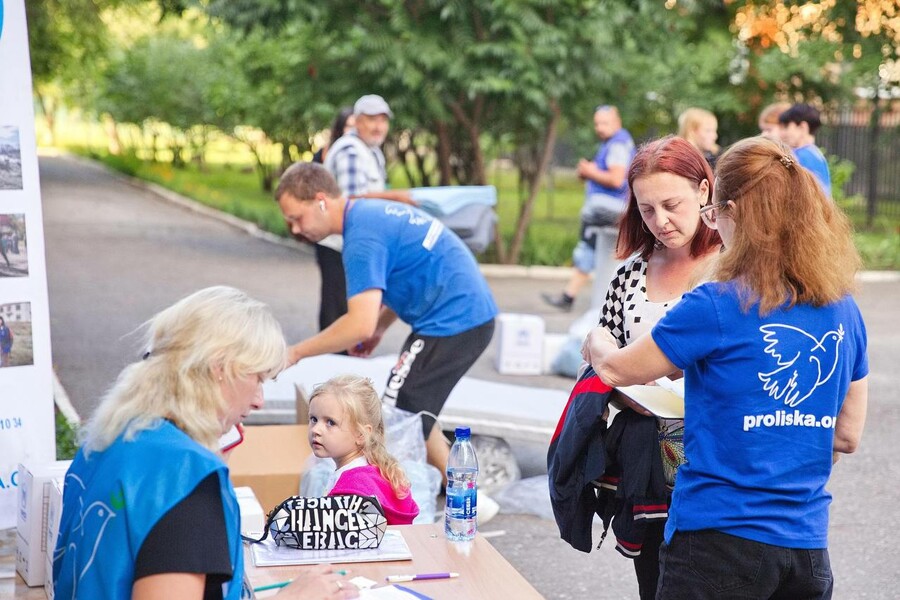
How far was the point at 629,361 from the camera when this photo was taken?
2949 millimetres

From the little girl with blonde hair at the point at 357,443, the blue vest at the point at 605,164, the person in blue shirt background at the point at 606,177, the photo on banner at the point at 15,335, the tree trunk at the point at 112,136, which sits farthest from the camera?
the tree trunk at the point at 112,136

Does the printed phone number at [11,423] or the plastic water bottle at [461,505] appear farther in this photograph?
the printed phone number at [11,423]

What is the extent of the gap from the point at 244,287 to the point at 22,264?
908 cm

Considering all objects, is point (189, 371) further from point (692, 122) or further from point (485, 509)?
point (692, 122)

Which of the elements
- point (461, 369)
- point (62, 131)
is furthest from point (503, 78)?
point (62, 131)

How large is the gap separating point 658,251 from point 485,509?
106 inches

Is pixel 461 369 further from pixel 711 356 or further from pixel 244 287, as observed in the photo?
pixel 244 287

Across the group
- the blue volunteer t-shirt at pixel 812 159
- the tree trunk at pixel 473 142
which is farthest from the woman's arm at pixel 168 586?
the tree trunk at pixel 473 142

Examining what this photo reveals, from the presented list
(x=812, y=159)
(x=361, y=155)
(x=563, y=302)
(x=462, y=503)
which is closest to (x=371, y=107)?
(x=361, y=155)

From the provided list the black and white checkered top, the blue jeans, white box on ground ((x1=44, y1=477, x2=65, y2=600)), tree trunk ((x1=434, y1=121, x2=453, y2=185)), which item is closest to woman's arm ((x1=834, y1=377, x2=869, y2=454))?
the blue jeans

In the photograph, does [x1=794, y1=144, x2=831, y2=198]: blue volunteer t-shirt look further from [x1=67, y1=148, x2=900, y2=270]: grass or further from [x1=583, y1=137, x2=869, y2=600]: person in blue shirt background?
[x1=583, y1=137, x2=869, y2=600]: person in blue shirt background

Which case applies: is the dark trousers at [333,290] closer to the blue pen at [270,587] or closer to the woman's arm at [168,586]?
the blue pen at [270,587]

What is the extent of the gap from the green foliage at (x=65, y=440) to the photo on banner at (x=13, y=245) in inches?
60.5

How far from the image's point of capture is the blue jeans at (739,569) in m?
2.81
